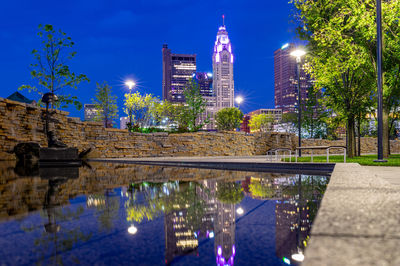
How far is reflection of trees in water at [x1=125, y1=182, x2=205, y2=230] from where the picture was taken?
3.06 meters

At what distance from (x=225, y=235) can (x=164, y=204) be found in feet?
4.92

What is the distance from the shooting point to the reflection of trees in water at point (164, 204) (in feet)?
10.0

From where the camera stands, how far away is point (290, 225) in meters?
2.79

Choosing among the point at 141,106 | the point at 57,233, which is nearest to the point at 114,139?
the point at 57,233

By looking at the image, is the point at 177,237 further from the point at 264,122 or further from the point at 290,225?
the point at 264,122

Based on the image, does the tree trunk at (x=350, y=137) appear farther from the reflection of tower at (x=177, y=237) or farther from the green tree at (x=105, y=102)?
the green tree at (x=105, y=102)

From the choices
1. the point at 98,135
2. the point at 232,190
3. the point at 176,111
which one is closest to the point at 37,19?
the point at 176,111

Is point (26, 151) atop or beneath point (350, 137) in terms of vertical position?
beneath

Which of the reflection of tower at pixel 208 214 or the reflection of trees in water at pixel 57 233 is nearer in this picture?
the reflection of trees in water at pixel 57 233

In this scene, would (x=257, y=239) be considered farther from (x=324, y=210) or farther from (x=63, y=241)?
(x=63, y=241)

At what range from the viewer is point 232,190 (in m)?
5.10

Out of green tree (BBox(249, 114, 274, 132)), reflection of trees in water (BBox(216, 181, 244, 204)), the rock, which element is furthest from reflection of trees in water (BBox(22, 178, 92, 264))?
green tree (BBox(249, 114, 274, 132))

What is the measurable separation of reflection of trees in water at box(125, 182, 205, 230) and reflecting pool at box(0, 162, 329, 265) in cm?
1

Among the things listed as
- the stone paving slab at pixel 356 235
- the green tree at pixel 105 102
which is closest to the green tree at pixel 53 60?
the green tree at pixel 105 102
